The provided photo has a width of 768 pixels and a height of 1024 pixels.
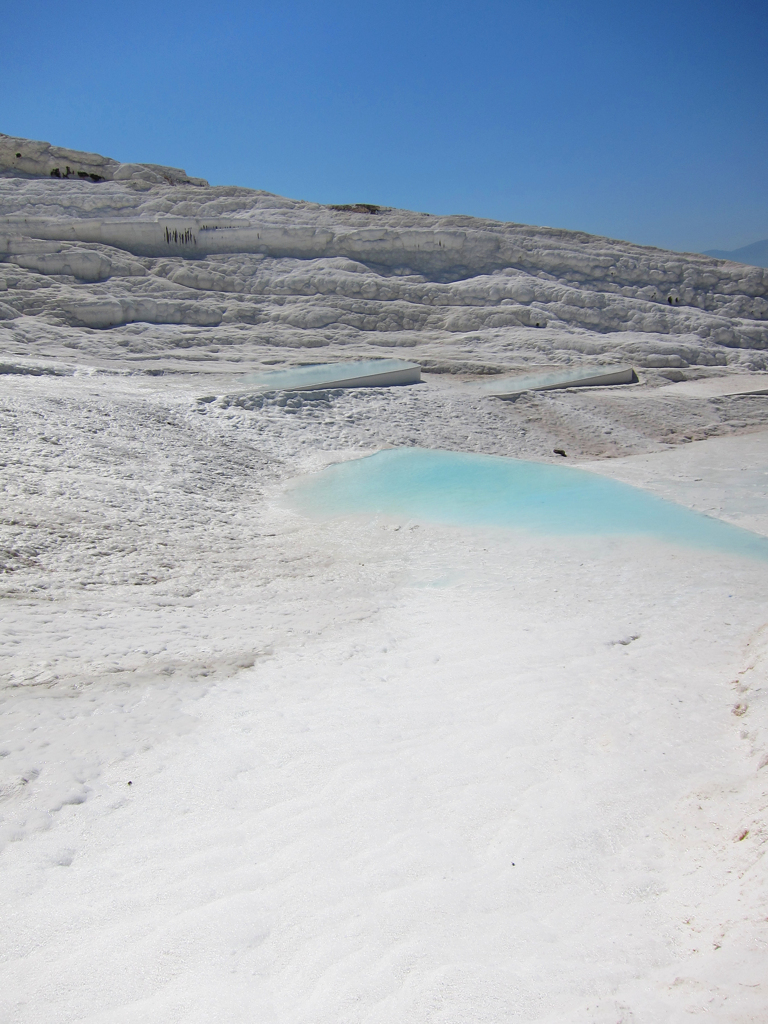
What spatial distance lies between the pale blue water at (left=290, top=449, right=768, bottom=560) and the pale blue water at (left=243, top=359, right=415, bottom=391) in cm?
241

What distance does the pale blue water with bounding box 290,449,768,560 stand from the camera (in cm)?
735

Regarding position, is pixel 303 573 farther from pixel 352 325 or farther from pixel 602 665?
pixel 352 325

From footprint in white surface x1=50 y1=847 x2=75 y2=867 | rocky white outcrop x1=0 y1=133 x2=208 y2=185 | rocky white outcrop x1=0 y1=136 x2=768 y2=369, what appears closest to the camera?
footprint in white surface x1=50 y1=847 x2=75 y2=867

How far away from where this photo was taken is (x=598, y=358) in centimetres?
1477

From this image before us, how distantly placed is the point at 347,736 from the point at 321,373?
9655 millimetres

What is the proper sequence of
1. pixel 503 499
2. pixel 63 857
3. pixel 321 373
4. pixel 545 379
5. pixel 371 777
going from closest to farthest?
pixel 63 857 < pixel 371 777 < pixel 503 499 < pixel 321 373 < pixel 545 379

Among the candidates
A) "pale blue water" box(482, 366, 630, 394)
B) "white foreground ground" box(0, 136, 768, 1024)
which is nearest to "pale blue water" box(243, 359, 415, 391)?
"white foreground ground" box(0, 136, 768, 1024)

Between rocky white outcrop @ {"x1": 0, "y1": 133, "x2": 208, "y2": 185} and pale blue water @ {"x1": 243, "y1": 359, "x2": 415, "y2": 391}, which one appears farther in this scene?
rocky white outcrop @ {"x1": 0, "y1": 133, "x2": 208, "y2": 185}

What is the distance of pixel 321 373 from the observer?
12.4m

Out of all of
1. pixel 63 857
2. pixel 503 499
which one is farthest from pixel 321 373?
pixel 63 857

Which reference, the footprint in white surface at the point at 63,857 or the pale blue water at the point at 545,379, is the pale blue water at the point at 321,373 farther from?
the footprint in white surface at the point at 63,857

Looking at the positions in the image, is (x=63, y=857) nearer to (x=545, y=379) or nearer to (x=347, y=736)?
(x=347, y=736)

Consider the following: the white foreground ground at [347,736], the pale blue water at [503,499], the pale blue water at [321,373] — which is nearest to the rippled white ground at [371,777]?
the white foreground ground at [347,736]

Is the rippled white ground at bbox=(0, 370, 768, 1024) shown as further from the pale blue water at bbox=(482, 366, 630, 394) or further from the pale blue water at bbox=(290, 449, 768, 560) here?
the pale blue water at bbox=(482, 366, 630, 394)
